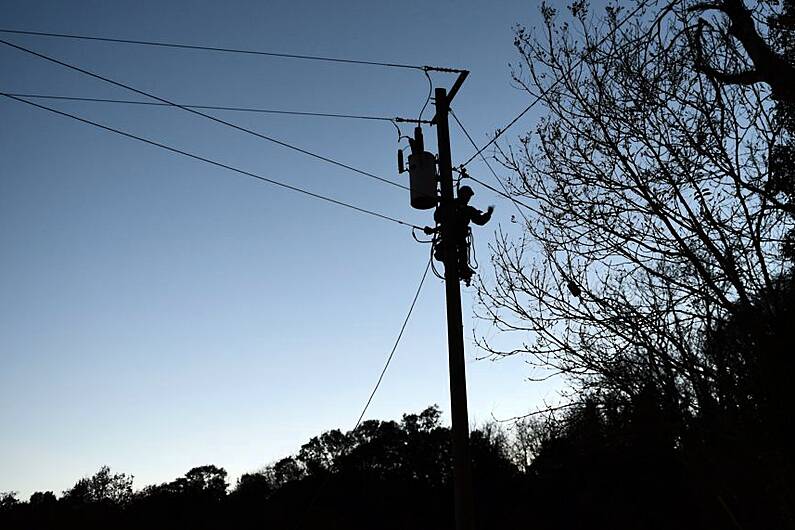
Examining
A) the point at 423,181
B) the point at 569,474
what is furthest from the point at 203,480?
the point at 423,181

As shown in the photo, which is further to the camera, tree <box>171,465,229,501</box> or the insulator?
tree <box>171,465,229,501</box>

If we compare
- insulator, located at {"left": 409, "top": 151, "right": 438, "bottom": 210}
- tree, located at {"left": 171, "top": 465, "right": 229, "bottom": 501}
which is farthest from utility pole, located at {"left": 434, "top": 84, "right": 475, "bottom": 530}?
tree, located at {"left": 171, "top": 465, "right": 229, "bottom": 501}

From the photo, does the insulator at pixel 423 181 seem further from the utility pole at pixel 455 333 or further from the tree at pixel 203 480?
the tree at pixel 203 480

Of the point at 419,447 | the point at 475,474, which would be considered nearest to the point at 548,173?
the point at 475,474

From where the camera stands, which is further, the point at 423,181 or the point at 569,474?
the point at 569,474

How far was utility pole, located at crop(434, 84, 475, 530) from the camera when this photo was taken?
21.9 ft

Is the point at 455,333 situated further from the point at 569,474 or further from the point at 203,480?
the point at 203,480

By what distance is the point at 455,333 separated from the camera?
7348mm

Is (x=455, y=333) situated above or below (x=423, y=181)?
below

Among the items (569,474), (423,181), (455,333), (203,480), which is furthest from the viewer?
(203,480)

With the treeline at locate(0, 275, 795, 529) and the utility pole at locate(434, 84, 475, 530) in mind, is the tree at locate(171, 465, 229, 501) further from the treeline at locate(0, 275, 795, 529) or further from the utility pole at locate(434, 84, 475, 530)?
the utility pole at locate(434, 84, 475, 530)

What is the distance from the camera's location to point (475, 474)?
39438 mm

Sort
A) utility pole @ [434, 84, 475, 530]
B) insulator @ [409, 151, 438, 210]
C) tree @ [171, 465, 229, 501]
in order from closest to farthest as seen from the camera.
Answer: utility pole @ [434, 84, 475, 530], insulator @ [409, 151, 438, 210], tree @ [171, 465, 229, 501]

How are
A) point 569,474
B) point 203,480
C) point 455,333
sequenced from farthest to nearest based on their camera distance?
point 203,480
point 569,474
point 455,333
